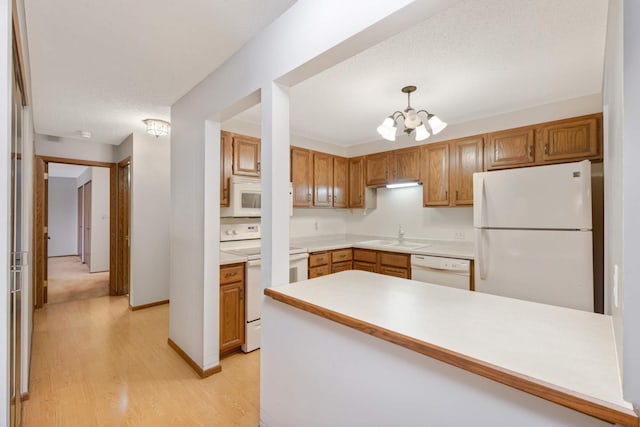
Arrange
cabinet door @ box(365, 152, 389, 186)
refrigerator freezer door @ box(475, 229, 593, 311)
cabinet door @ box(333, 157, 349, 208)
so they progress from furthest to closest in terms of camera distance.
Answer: cabinet door @ box(333, 157, 349, 208) < cabinet door @ box(365, 152, 389, 186) < refrigerator freezer door @ box(475, 229, 593, 311)

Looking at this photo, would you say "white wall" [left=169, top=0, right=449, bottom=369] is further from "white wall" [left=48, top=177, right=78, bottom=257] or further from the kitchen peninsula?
"white wall" [left=48, top=177, right=78, bottom=257]

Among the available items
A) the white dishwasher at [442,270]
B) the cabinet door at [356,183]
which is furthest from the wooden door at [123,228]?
the white dishwasher at [442,270]

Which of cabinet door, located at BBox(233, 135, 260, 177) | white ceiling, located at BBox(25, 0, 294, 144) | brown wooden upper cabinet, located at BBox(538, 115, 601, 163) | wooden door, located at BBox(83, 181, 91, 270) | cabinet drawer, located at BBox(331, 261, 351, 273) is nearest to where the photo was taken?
white ceiling, located at BBox(25, 0, 294, 144)

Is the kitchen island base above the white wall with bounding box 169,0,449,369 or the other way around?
the other way around

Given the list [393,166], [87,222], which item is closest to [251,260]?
[393,166]

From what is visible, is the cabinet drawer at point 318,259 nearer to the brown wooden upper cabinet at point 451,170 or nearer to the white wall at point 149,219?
the brown wooden upper cabinet at point 451,170

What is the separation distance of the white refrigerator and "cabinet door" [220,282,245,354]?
2181 mm

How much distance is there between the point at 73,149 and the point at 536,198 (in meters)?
5.60

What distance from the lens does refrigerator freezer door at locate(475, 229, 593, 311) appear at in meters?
2.24

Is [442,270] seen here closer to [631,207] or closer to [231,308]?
[231,308]

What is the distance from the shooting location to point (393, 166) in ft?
12.8

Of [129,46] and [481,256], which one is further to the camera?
[481,256]

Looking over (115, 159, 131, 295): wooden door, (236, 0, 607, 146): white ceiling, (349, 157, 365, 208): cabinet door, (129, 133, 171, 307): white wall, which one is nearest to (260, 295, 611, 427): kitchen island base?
(236, 0, 607, 146): white ceiling

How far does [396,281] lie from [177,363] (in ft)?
6.86
